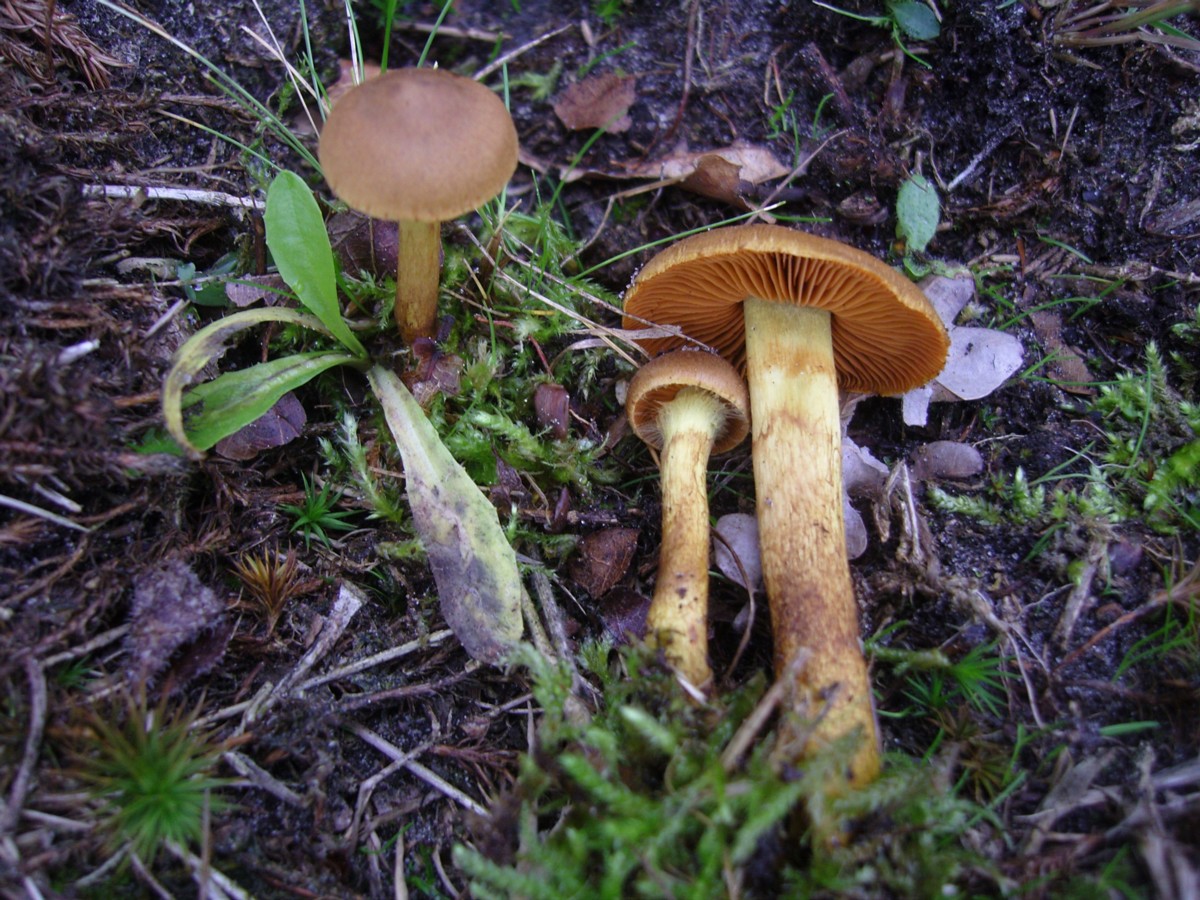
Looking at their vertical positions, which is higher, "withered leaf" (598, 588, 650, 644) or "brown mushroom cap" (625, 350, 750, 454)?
"brown mushroom cap" (625, 350, 750, 454)

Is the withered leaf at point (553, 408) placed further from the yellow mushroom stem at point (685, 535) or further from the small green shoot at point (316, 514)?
the small green shoot at point (316, 514)

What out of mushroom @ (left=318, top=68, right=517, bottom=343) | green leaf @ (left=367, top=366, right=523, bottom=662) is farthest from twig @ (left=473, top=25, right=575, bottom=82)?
green leaf @ (left=367, top=366, right=523, bottom=662)

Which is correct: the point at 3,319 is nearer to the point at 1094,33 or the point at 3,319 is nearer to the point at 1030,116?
the point at 1030,116

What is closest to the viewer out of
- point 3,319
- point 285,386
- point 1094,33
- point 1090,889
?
point 1090,889

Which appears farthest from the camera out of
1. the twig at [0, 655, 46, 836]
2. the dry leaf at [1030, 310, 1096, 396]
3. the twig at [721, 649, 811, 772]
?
the dry leaf at [1030, 310, 1096, 396]

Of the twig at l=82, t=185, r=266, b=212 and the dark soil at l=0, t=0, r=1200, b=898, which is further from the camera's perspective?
the twig at l=82, t=185, r=266, b=212

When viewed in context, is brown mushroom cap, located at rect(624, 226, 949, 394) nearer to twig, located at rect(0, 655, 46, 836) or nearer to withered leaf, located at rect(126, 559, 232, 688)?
withered leaf, located at rect(126, 559, 232, 688)

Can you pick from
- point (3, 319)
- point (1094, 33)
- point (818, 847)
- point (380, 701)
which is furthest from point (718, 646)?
point (1094, 33)

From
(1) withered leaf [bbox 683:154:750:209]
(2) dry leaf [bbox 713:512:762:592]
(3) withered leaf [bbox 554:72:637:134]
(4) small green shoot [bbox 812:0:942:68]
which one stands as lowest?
(2) dry leaf [bbox 713:512:762:592]

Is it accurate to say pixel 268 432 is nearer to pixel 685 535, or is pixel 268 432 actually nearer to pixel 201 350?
pixel 201 350
